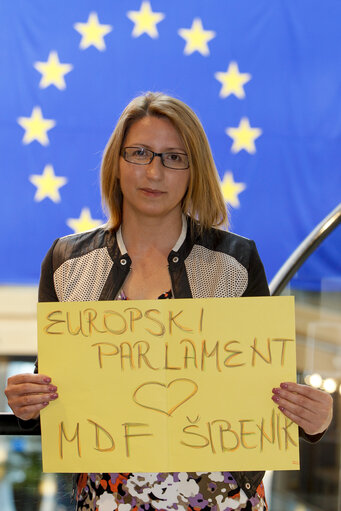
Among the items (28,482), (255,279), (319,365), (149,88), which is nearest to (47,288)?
(255,279)

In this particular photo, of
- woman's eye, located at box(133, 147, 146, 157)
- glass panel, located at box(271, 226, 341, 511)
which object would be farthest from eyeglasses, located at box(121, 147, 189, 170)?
glass panel, located at box(271, 226, 341, 511)

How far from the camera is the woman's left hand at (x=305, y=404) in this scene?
142 centimetres

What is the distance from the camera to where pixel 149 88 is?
506 centimetres

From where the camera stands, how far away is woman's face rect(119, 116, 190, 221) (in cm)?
156

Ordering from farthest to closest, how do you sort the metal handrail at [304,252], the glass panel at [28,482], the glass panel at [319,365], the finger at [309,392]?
the metal handrail at [304,252] < the glass panel at [319,365] < the glass panel at [28,482] < the finger at [309,392]

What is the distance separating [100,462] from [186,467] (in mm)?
179

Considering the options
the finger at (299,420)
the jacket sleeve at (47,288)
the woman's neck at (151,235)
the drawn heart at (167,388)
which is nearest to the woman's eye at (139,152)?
the woman's neck at (151,235)

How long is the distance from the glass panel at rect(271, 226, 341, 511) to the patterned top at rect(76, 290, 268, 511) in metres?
1.46

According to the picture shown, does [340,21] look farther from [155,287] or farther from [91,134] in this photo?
[155,287]

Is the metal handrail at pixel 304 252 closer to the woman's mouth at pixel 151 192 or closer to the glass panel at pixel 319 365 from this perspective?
the glass panel at pixel 319 365

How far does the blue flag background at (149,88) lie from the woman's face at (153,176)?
11.2ft

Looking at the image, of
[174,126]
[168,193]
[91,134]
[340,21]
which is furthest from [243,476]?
[340,21]

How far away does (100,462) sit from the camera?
1.47 meters

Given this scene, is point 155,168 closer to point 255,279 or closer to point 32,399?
point 255,279
